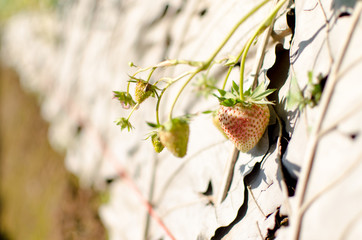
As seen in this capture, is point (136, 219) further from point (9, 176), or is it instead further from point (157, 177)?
point (9, 176)

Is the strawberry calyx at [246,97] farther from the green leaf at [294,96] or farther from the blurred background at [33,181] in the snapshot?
the blurred background at [33,181]

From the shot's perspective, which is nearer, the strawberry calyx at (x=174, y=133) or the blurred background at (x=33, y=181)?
the strawberry calyx at (x=174, y=133)

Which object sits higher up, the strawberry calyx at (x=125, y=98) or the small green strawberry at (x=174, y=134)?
the strawberry calyx at (x=125, y=98)

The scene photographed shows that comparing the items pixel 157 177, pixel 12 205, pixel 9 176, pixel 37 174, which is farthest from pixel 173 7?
pixel 9 176

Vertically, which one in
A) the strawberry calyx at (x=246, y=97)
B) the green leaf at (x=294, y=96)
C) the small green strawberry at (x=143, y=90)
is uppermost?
the small green strawberry at (x=143, y=90)

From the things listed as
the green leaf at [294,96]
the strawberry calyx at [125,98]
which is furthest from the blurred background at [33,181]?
the green leaf at [294,96]

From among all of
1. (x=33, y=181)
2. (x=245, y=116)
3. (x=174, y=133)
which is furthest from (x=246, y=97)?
(x=33, y=181)

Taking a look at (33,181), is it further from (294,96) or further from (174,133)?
(294,96)
